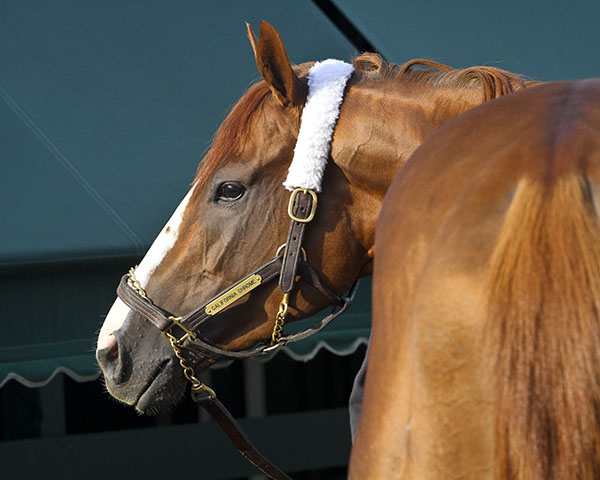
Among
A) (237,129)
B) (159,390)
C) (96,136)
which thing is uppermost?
(96,136)

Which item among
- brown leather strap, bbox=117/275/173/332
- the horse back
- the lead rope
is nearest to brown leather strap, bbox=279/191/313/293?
the lead rope

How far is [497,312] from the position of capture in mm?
622

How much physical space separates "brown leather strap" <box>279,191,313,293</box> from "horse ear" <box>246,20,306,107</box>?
7.3 inches

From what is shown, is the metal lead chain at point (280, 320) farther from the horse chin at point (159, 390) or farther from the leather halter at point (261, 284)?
the horse chin at point (159, 390)

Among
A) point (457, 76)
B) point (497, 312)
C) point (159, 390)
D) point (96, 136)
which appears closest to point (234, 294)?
point (159, 390)

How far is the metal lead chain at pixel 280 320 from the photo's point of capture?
49.8 inches

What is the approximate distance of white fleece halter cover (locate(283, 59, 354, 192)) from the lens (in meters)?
1.19

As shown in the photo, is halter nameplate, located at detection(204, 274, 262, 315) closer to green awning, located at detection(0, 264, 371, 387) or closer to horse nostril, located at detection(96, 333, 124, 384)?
horse nostril, located at detection(96, 333, 124, 384)

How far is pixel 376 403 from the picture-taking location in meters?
0.72

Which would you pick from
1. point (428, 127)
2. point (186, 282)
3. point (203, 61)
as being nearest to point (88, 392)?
point (203, 61)

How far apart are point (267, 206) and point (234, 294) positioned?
173 millimetres

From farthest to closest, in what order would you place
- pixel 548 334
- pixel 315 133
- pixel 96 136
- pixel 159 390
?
pixel 96 136 < pixel 159 390 < pixel 315 133 < pixel 548 334

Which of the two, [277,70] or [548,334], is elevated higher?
[277,70]

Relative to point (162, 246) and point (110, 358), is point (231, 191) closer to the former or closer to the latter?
point (162, 246)
